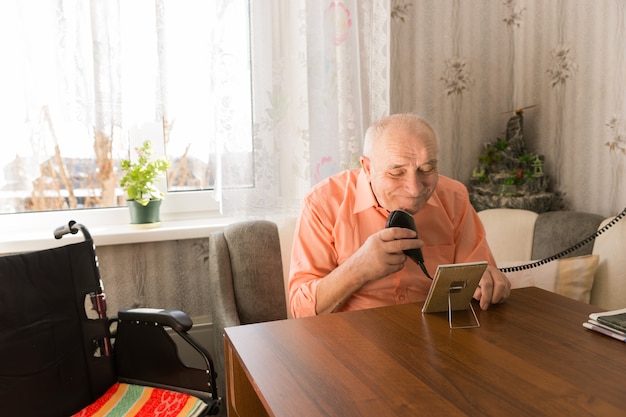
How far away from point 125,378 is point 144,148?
0.93m

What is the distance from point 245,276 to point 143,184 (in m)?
0.59

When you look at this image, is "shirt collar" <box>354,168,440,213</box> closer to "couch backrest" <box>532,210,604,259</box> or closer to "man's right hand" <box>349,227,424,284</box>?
"man's right hand" <box>349,227,424,284</box>

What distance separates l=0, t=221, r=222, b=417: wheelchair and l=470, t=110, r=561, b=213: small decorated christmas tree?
155cm

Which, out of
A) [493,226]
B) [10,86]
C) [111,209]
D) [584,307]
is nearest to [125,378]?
[111,209]

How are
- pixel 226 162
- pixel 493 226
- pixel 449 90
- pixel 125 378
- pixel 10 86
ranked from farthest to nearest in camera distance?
1. pixel 449 90
2. pixel 493 226
3. pixel 226 162
4. pixel 10 86
5. pixel 125 378

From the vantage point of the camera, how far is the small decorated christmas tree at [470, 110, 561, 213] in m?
2.59

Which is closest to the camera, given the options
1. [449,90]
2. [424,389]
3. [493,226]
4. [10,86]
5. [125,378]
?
[424,389]

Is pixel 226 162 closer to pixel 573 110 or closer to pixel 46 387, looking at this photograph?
pixel 46 387

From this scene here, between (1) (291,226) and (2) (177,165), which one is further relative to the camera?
(2) (177,165)

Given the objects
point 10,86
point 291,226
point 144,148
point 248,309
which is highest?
point 10,86

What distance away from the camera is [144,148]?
2.39 m

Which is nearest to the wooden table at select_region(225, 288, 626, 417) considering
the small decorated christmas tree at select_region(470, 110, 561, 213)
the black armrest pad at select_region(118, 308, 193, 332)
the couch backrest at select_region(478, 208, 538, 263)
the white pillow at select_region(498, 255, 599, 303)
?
the black armrest pad at select_region(118, 308, 193, 332)

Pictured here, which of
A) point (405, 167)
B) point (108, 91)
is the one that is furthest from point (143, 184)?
point (405, 167)

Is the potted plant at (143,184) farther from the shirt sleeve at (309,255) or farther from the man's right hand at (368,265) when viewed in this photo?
the man's right hand at (368,265)
